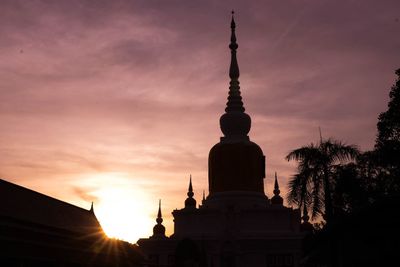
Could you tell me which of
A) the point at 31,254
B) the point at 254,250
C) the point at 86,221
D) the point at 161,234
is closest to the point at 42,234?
the point at 31,254

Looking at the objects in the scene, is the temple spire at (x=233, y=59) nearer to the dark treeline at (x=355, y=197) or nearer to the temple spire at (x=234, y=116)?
the temple spire at (x=234, y=116)

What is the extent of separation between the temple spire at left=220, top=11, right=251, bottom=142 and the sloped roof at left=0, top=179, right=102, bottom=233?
25.7 meters

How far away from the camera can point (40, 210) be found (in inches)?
1171

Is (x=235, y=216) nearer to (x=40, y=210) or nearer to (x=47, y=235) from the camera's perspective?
(x=40, y=210)

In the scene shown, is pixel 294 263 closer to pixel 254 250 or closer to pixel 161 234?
pixel 254 250

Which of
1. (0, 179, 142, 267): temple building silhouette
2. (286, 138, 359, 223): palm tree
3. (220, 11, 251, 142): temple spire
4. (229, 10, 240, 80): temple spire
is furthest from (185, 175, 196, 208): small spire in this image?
(286, 138, 359, 223): palm tree

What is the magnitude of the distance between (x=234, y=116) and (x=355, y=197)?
2677 cm

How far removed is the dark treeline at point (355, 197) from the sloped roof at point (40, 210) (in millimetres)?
12950

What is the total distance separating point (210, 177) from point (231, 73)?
37.4 feet

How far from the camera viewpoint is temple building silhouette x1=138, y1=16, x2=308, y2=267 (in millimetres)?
52969

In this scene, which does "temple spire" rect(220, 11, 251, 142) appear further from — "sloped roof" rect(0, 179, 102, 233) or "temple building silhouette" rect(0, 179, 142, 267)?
"sloped roof" rect(0, 179, 102, 233)

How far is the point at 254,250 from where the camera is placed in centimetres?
5306

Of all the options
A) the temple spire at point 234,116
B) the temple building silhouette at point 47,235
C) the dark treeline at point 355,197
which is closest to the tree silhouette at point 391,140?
the dark treeline at point 355,197

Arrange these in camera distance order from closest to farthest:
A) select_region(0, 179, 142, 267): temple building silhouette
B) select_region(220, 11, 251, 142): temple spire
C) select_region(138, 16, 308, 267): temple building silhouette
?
select_region(0, 179, 142, 267): temple building silhouette
select_region(138, 16, 308, 267): temple building silhouette
select_region(220, 11, 251, 142): temple spire
